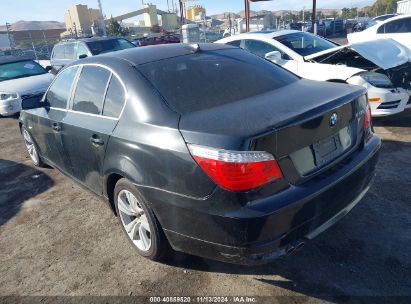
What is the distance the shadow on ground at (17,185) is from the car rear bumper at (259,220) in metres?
2.65

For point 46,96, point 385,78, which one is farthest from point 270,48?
point 46,96

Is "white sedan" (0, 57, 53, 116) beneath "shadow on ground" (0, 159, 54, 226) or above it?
above

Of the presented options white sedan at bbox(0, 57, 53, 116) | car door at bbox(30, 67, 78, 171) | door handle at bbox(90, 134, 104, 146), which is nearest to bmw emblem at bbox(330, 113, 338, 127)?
door handle at bbox(90, 134, 104, 146)

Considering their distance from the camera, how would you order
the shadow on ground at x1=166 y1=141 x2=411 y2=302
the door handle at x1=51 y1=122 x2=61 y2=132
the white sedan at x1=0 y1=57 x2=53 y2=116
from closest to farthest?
the shadow on ground at x1=166 y1=141 x2=411 y2=302 < the door handle at x1=51 y1=122 x2=61 y2=132 < the white sedan at x1=0 y1=57 x2=53 y2=116

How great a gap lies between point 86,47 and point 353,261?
32.6 ft

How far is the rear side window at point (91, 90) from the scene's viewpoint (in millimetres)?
3221

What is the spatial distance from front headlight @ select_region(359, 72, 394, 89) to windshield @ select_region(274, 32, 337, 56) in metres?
1.33

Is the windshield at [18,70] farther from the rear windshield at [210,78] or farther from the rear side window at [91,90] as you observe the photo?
the rear windshield at [210,78]

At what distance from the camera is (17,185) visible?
5074 mm

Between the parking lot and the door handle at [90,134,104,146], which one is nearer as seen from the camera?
the parking lot

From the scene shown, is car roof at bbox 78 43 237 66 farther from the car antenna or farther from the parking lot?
the parking lot

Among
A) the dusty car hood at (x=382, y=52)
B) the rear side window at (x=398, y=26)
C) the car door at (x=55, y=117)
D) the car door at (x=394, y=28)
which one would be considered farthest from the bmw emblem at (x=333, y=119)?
the rear side window at (x=398, y=26)

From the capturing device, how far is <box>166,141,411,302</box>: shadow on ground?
2576mm

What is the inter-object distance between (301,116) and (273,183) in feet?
1.61
